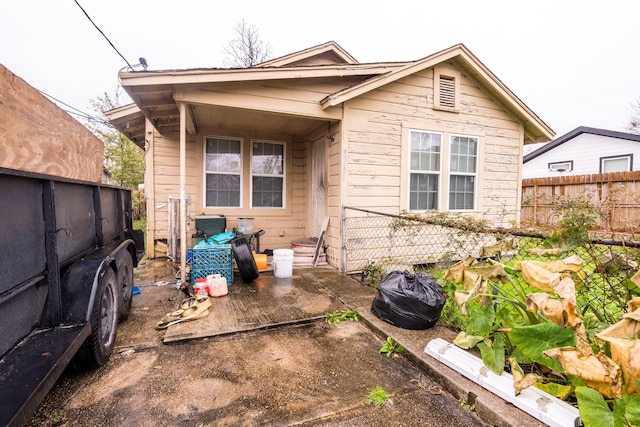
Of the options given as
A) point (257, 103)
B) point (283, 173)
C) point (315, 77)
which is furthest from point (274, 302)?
point (283, 173)

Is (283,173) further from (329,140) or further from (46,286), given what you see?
(46,286)

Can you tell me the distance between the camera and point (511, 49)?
80.2 ft

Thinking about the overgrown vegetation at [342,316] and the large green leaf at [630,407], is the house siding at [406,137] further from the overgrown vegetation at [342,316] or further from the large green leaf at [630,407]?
the large green leaf at [630,407]

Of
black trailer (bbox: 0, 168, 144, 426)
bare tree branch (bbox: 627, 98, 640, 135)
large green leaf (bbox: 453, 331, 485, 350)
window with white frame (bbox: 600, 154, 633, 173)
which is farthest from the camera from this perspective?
bare tree branch (bbox: 627, 98, 640, 135)

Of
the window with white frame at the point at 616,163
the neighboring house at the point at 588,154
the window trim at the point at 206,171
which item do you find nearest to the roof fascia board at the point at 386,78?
the window trim at the point at 206,171

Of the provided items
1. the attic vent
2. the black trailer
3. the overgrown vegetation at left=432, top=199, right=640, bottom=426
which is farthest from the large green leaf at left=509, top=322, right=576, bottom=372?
the attic vent

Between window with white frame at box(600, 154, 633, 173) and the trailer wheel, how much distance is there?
53.2ft

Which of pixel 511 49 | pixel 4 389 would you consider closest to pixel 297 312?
pixel 4 389

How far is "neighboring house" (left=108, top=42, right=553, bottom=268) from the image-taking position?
467 cm

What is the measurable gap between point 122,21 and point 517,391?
36.4ft

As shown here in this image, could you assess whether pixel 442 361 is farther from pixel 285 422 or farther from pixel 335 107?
pixel 335 107

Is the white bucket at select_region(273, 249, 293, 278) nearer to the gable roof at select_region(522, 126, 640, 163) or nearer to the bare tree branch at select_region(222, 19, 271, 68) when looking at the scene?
the gable roof at select_region(522, 126, 640, 163)

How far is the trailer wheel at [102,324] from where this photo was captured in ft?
6.64

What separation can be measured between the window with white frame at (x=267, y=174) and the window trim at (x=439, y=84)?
325cm
